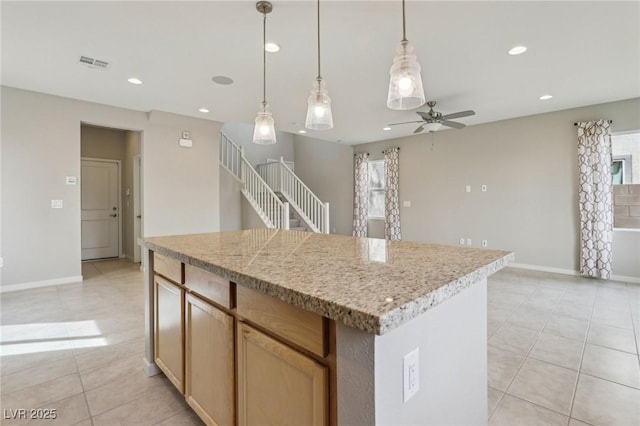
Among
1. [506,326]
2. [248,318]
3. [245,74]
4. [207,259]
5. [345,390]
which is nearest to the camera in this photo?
[345,390]

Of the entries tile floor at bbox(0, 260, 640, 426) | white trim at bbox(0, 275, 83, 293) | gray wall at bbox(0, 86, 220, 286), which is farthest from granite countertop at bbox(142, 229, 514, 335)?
white trim at bbox(0, 275, 83, 293)

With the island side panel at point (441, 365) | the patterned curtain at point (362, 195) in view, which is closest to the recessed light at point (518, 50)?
the island side panel at point (441, 365)

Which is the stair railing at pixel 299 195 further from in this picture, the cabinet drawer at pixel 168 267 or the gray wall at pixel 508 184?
the cabinet drawer at pixel 168 267

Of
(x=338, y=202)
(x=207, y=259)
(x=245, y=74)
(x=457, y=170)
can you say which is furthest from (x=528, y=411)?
(x=338, y=202)

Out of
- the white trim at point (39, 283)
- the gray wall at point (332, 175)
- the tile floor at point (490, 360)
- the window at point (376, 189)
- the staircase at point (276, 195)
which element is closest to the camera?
the tile floor at point (490, 360)

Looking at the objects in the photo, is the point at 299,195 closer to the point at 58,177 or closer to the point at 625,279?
the point at 58,177

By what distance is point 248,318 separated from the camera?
43.0 inches

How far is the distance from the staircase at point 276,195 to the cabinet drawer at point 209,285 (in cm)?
416

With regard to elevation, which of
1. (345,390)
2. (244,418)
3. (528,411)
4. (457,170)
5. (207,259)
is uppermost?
(457,170)

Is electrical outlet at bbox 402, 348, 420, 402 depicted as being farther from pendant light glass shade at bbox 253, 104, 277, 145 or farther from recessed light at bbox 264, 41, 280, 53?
recessed light at bbox 264, 41, 280, 53

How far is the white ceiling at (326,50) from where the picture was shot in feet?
7.63

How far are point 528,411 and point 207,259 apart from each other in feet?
6.30

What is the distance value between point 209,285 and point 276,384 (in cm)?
55

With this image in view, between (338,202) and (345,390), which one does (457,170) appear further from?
(345,390)
